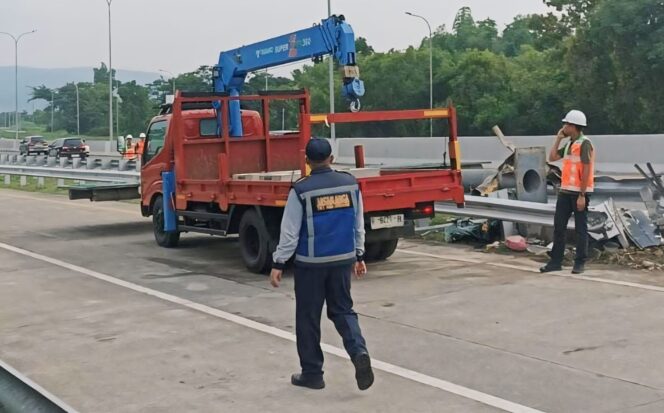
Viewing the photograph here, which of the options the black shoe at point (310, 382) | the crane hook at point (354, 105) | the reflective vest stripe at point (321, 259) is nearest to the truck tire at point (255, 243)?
the crane hook at point (354, 105)

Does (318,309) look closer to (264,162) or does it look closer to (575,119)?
(575,119)

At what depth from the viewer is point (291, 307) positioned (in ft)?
29.8

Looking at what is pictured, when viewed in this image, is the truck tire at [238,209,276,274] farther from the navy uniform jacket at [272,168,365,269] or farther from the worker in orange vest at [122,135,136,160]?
the worker in orange vest at [122,135,136,160]

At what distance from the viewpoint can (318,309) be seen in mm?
6145

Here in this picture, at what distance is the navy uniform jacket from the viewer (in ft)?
19.8

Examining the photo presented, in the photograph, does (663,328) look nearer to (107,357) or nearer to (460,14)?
(107,357)

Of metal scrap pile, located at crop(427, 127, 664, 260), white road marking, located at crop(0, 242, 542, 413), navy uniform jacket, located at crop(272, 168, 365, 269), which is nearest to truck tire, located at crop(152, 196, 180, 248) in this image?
white road marking, located at crop(0, 242, 542, 413)

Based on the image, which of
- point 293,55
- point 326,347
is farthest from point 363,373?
point 293,55

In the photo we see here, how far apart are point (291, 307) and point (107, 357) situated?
2.33 meters

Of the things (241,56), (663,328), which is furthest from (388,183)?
(241,56)

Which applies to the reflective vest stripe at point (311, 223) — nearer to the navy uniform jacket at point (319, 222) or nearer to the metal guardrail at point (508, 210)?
the navy uniform jacket at point (319, 222)

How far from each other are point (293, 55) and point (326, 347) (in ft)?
24.9

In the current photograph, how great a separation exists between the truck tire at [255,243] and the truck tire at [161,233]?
2565mm

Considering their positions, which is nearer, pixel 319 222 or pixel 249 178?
pixel 319 222
